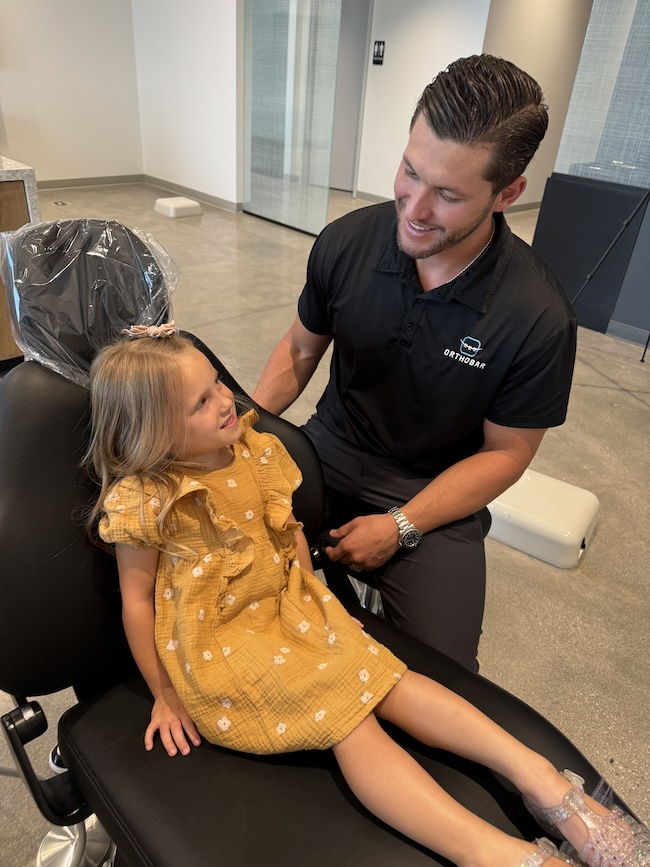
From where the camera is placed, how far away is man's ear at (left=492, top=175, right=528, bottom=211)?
1.11 m

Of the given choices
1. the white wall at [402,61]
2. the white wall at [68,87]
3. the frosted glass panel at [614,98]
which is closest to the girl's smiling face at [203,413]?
the frosted glass panel at [614,98]

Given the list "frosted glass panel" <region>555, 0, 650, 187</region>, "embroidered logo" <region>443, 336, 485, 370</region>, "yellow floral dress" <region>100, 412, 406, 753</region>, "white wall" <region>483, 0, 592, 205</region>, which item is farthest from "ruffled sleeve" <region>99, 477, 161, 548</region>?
"white wall" <region>483, 0, 592, 205</region>

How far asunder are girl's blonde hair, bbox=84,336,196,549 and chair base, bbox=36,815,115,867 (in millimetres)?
640

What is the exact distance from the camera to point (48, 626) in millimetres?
878

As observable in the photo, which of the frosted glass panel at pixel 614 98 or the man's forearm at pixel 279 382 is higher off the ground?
the frosted glass panel at pixel 614 98

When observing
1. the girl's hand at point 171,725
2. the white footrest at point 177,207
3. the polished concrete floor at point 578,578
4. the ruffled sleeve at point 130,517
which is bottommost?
the polished concrete floor at point 578,578

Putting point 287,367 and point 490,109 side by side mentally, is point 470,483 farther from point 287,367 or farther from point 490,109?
point 490,109

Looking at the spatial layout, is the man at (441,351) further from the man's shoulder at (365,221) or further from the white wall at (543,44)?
the white wall at (543,44)

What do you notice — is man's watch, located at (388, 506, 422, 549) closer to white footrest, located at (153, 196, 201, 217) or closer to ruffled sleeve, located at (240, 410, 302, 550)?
ruffled sleeve, located at (240, 410, 302, 550)

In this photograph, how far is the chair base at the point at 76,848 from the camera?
3.67ft

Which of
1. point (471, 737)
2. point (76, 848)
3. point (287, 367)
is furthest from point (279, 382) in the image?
point (76, 848)

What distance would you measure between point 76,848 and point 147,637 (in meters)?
0.51

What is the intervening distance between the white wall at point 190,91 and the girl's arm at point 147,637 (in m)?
4.99

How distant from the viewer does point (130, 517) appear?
0.87 m
